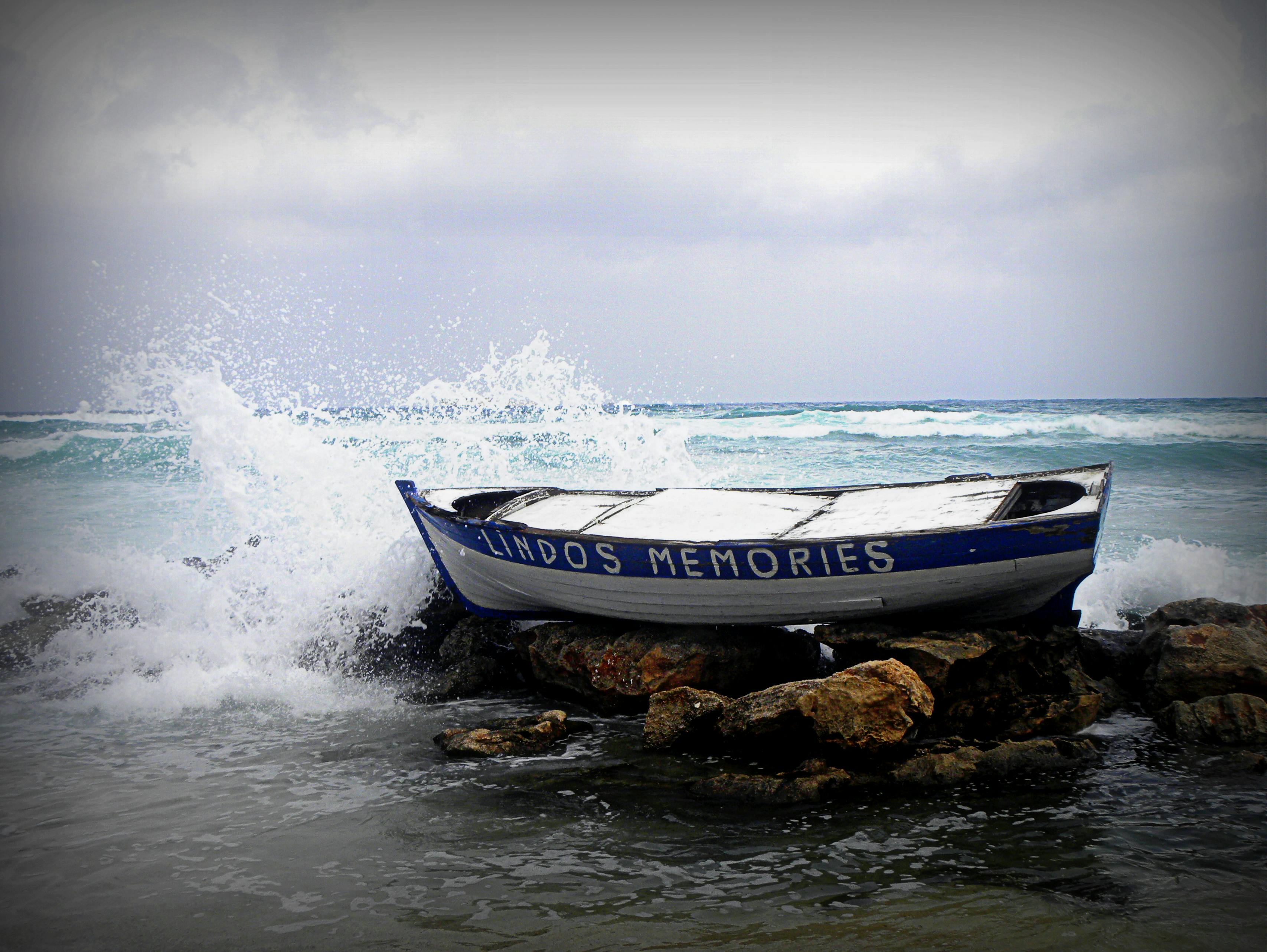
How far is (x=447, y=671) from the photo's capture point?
8.55 m

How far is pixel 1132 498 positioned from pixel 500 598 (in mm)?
15821

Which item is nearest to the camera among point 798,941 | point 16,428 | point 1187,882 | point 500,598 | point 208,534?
point 798,941

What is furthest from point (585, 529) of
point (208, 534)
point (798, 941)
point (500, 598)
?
point (208, 534)

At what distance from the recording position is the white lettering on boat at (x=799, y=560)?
23.1 feet

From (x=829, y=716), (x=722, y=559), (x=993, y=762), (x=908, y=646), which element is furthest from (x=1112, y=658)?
(x=722, y=559)

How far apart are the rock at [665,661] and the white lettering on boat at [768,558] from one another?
0.82 m

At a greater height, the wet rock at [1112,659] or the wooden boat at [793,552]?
the wooden boat at [793,552]

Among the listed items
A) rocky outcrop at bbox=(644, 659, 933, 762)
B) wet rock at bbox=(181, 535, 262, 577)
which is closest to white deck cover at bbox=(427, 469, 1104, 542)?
rocky outcrop at bbox=(644, 659, 933, 762)

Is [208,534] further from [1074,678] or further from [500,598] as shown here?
[1074,678]

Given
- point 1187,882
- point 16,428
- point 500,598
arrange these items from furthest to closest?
point 16,428, point 500,598, point 1187,882

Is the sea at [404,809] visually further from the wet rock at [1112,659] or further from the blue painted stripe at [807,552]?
the blue painted stripe at [807,552]

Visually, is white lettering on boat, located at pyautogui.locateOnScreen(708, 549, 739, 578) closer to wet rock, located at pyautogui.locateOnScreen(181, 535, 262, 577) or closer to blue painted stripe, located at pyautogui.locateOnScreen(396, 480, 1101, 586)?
blue painted stripe, located at pyautogui.locateOnScreen(396, 480, 1101, 586)

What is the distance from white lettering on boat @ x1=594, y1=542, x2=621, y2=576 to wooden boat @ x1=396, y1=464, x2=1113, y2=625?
0.01 meters

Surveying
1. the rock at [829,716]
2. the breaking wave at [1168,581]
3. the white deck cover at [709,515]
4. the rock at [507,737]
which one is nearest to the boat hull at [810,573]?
the white deck cover at [709,515]
